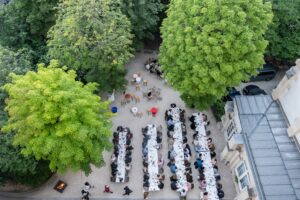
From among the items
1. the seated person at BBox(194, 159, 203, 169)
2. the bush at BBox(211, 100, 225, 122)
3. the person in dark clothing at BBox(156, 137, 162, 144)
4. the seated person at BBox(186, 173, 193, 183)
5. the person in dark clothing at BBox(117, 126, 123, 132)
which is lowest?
the seated person at BBox(186, 173, 193, 183)

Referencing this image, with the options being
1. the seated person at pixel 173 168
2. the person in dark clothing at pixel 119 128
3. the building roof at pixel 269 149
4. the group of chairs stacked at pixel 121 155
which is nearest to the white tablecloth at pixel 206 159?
the seated person at pixel 173 168

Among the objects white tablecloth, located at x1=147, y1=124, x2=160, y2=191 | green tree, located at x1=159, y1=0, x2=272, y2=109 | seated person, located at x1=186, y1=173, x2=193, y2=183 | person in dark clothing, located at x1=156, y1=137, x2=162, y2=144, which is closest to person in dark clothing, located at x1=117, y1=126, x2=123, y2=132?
white tablecloth, located at x1=147, y1=124, x2=160, y2=191

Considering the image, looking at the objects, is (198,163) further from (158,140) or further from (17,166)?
(17,166)

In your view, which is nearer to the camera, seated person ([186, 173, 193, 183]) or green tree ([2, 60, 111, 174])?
green tree ([2, 60, 111, 174])

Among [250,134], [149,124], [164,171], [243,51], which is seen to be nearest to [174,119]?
[149,124]

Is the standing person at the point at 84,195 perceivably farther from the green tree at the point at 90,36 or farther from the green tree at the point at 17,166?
the green tree at the point at 90,36

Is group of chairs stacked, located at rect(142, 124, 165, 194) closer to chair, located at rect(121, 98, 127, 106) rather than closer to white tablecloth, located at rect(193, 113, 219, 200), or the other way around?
white tablecloth, located at rect(193, 113, 219, 200)
